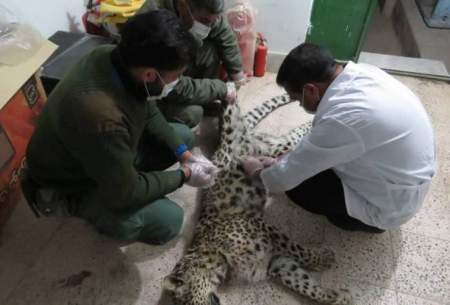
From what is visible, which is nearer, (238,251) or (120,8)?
(238,251)

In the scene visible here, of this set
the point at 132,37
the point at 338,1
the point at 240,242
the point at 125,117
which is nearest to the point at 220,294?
the point at 240,242

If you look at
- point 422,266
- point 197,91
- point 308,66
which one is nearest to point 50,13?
point 197,91

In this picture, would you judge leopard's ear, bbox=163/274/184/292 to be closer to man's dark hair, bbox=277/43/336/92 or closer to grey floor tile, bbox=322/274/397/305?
grey floor tile, bbox=322/274/397/305

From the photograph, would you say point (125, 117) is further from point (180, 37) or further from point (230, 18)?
point (230, 18)

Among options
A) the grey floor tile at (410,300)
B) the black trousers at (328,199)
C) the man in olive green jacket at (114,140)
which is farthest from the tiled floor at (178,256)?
the man in olive green jacket at (114,140)

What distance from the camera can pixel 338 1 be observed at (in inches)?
105

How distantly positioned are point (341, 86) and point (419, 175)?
1.65 feet

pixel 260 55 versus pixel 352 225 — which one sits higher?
pixel 260 55

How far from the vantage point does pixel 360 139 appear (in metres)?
1.32

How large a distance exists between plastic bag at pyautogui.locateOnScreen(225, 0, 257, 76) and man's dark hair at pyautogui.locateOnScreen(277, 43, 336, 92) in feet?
4.29

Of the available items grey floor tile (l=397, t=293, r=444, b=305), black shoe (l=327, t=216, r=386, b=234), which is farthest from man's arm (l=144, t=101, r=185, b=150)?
grey floor tile (l=397, t=293, r=444, b=305)

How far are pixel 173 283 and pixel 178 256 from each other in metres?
0.32

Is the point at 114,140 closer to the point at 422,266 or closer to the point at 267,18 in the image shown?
the point at 422,266

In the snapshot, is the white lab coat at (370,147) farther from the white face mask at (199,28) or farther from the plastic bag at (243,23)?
the plastic bag at (243,23)
